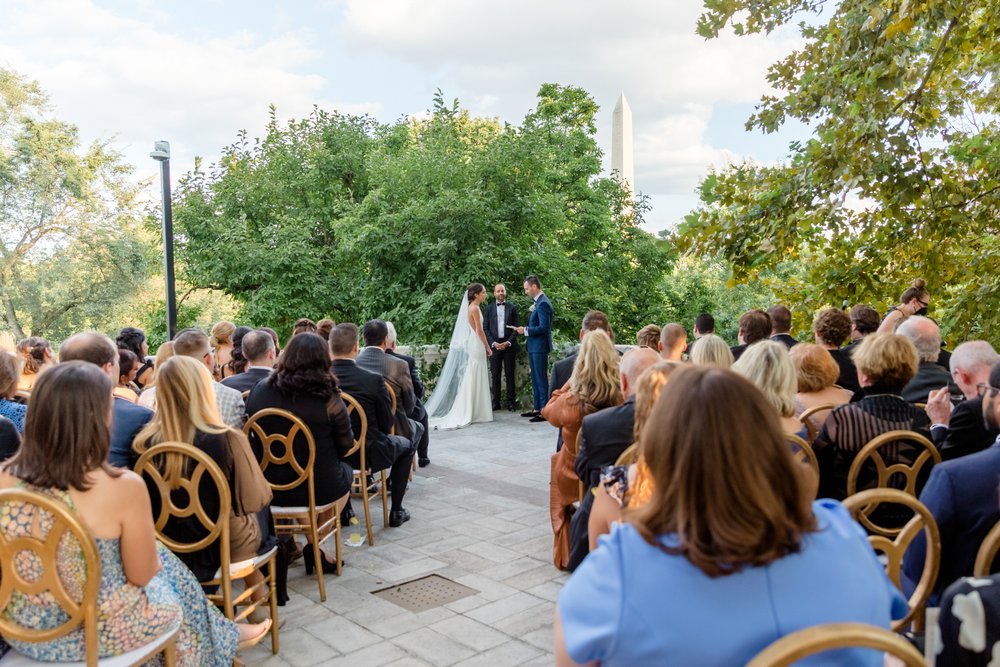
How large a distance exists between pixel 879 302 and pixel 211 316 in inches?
1037

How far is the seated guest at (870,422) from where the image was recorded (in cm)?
327

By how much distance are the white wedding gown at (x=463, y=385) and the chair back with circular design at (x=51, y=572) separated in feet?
24.2

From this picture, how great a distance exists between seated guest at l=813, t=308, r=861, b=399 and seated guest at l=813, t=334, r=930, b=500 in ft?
5.57

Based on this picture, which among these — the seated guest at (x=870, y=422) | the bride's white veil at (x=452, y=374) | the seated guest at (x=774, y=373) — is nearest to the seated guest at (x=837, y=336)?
the seated guest at (x=870, y=422)

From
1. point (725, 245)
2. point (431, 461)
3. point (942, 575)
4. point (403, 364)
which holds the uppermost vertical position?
point (725, 245)

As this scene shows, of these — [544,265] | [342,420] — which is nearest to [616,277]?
[544,265]

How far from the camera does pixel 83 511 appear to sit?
A: 2.28 m

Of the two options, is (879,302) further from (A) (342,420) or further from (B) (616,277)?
→ (B) (616,277)

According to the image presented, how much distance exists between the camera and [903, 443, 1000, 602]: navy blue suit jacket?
220 cm

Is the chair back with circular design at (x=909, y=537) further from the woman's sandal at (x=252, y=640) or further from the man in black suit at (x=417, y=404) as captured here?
the man in black suit at (x=417, y=404)

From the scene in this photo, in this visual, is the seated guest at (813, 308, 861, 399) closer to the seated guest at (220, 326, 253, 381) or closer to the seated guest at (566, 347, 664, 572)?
the seated guest at (566, 347, 664, 572)

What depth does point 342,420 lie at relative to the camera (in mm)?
4266

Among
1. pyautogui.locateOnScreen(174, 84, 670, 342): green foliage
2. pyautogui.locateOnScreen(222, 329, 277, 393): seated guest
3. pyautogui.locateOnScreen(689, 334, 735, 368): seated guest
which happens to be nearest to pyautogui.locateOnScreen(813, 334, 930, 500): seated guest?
pyautogui.locateOnScreen(689, 334, 735, 368): seated guest

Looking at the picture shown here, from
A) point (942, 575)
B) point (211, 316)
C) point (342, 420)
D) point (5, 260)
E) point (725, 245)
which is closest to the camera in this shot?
point (942, 575)
